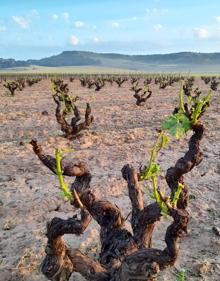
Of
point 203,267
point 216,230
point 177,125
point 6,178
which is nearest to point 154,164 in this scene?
point 177,125

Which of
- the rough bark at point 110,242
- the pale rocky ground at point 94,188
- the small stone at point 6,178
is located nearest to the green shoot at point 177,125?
the rough bark at point 110,242

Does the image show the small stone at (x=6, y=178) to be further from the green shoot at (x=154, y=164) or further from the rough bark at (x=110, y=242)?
the green shoot at (x=154, y=164)

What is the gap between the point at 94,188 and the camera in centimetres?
888

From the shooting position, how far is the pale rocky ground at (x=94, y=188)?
597 centimetres

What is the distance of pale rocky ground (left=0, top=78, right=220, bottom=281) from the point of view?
5.97m

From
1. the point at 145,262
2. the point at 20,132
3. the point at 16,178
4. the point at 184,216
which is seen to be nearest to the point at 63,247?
the point at 145,262

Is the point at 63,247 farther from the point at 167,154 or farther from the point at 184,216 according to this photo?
the point at 167,154

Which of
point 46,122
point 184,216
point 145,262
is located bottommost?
point 46,122

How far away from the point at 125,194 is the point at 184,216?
4869mm

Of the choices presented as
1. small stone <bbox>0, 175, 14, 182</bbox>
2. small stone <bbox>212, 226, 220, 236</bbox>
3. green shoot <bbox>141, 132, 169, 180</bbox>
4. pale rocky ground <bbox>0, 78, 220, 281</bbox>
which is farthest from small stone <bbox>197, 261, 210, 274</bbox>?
small stone <bbox>0, 175, 14, 182</bbox>

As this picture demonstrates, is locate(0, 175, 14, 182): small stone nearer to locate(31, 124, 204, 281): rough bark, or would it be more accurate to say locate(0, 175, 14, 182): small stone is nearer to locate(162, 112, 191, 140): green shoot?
locate(31, 124, 204, 281): rough bark

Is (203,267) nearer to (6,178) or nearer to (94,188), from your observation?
(94,188)

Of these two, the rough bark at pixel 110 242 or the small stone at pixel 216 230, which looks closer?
the rough bark at pixel 110 242

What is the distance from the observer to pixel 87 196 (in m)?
5.04
